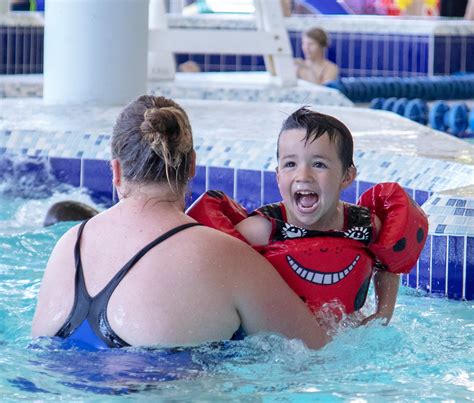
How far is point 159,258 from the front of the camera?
9.10 ft

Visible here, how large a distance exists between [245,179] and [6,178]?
4.67 feet

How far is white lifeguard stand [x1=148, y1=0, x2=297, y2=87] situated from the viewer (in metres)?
8.38

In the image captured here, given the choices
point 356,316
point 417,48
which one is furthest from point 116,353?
point 417,48

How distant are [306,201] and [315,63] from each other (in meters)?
8.09

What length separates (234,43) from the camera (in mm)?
8461

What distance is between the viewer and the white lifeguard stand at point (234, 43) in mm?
8375

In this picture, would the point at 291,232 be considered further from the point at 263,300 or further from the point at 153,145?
the point at 153,145

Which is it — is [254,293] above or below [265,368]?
above

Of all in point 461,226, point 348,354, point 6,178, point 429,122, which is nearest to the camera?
point 348,354

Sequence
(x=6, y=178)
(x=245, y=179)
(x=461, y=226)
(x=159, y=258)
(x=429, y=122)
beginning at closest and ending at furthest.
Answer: (x=159, y=258), (x=461, y=226), (x=245, y=179), (x=6, y=178), (x=429, y=122)

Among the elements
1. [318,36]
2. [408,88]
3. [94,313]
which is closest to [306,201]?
[94,313]

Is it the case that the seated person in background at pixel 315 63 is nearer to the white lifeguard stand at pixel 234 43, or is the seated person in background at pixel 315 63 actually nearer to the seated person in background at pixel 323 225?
the white lifeguard stand at pixel 234 43

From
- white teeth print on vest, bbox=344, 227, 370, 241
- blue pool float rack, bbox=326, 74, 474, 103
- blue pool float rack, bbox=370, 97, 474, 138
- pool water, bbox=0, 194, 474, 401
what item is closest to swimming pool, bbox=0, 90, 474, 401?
pool water, bbox=0, 194, 474, 401

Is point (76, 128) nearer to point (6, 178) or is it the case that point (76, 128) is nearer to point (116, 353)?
point (6, 178)
